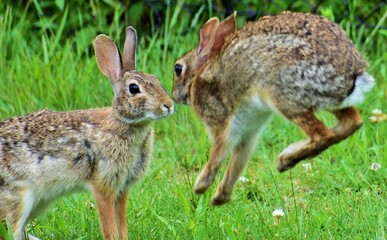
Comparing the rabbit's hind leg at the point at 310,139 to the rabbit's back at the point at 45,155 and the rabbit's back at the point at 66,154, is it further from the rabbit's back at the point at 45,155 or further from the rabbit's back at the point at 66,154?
the rabbit's back at the point at 45,155

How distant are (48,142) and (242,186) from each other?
122 cm

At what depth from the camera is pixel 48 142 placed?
5539 mm

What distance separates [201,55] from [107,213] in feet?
2.99

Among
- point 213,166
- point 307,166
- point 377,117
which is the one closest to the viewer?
point 213,166

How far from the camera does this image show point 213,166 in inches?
209

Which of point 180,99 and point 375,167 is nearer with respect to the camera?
point 180,99

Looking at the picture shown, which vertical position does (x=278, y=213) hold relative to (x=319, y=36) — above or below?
below

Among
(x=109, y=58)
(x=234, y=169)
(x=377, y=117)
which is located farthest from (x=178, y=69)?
(x=377, y=117)

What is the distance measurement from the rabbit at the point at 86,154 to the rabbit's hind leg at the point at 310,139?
73 cm

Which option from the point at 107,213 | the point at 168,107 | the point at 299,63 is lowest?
the point at 107,213

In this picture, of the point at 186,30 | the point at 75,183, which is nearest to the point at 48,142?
the point at 75,183

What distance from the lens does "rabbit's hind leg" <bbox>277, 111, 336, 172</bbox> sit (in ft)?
15.9

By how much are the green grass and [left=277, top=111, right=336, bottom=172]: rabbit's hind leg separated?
464mm

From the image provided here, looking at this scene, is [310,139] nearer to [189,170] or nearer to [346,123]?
[346,123]
